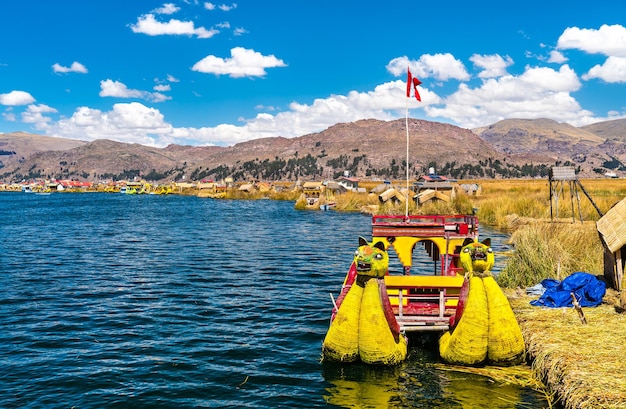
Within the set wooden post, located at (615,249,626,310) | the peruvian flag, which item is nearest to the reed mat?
wooden post, located at (615,249,626,310)

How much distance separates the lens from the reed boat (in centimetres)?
1301

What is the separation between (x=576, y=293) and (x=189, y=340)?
453 inches

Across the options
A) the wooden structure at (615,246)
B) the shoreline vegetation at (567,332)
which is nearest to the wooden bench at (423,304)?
the shoreline vegetation at (567,332)

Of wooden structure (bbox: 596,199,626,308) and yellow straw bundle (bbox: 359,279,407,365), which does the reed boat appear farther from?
wooden structure (bbox: 596,199,626,308)

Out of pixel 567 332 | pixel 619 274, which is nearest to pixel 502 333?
pixel 567 332

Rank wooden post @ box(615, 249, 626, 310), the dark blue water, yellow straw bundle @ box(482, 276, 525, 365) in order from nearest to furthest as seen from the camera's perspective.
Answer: the dark blue water < yellow straw bundle @ box(482, 276, 525, 365) < wooden post @ box(615, 249, 626, 310)

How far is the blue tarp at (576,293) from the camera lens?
47.1ft

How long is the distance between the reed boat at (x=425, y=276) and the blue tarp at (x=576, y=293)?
254cm

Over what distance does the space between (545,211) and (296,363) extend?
116ft

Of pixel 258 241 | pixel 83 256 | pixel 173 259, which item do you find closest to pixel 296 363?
pixel 173 259

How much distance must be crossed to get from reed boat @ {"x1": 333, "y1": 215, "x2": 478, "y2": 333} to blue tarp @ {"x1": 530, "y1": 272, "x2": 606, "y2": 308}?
2.54 m

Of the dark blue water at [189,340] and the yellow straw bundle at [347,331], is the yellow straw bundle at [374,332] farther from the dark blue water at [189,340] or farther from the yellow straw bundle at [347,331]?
the dark blue water at [189,340]

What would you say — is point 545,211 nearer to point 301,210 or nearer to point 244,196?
point 301,210

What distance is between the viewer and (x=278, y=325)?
55.6 ft
